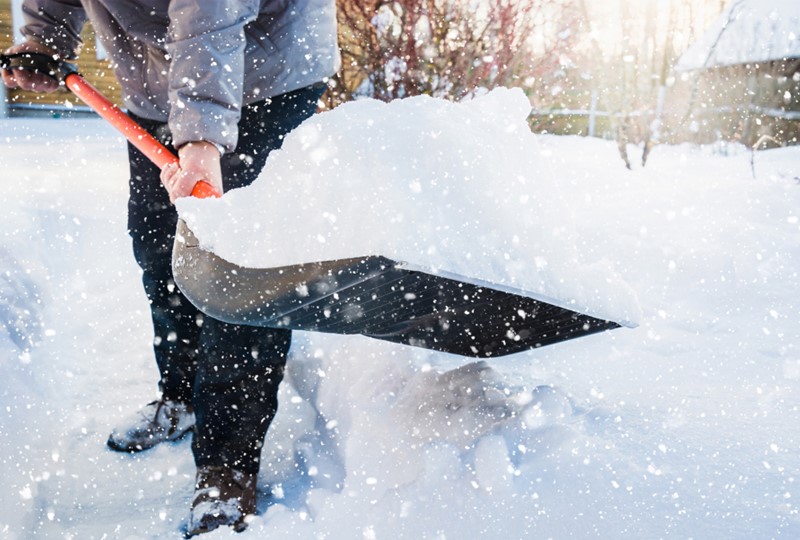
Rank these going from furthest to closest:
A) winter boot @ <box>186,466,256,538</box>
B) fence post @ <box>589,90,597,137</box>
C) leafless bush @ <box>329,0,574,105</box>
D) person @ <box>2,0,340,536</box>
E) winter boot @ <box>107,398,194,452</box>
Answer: fence post @ <box>589,90,597,137</box> < leafless bush @ <box>329,0,574,105</box> < winter boot @ <box>107,398,194,452</box> < winter boot @ <box>186,466,256,538</box> < person @ <box>2,0,340,536</box>

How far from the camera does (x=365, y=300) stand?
1.07 metres

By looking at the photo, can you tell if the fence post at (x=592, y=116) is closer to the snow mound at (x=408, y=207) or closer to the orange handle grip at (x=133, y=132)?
the orange handle grip at (x=133, y=132)

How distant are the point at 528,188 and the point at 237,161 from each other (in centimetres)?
68

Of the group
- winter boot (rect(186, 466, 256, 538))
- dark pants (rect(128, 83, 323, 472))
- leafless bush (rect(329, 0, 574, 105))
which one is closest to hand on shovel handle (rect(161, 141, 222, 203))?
dark pants (rect(128, 83, 323, 472))

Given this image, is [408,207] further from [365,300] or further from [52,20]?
[52,20]

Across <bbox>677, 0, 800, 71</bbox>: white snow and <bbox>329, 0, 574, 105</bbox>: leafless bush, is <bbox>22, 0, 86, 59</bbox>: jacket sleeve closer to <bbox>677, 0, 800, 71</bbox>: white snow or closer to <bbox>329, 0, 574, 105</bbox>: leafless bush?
<bbox>329, 0, 574, 105</bbox>: leafless bush

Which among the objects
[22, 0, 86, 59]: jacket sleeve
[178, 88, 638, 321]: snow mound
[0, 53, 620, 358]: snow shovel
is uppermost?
[22, 0, 86, 59]: jacket sleeve

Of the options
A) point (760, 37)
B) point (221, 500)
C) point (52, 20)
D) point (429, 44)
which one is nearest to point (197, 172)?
point (221, 500)

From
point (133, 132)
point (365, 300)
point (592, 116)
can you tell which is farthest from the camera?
point (592, 116)

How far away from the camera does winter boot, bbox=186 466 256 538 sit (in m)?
1.38

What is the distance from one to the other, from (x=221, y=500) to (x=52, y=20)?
1.46 m

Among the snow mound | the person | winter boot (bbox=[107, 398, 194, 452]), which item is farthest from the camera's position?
winter boot (bbox=[107, 398, 194, 452])

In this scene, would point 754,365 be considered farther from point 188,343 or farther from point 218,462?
point 188,343

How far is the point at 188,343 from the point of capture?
1.77 m
